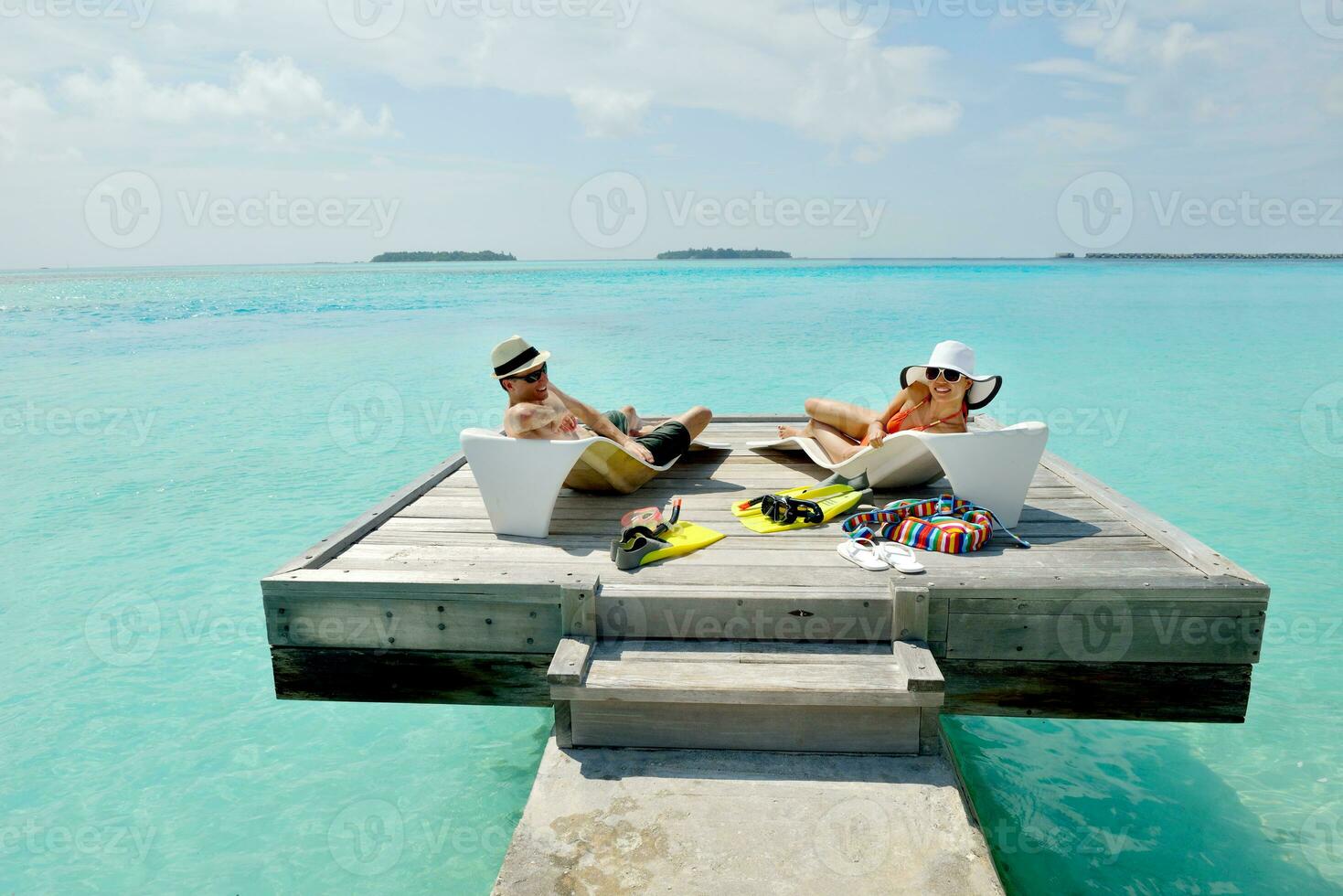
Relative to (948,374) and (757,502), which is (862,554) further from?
(948,374)

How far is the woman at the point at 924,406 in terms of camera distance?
508cm

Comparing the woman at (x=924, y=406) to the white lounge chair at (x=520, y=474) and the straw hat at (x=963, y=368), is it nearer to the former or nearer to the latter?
the straw hat at (x=963, y=368)

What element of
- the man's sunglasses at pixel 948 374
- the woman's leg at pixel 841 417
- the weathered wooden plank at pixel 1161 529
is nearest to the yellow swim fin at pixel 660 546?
the man's sunglasses at pixel 948 374

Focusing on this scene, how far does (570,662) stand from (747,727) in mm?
805

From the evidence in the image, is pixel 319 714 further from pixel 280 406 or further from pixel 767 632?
pixel 280 406

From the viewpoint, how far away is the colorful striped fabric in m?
4.45

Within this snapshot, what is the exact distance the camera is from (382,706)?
6.53 m

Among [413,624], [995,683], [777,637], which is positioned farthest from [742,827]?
[413,624]

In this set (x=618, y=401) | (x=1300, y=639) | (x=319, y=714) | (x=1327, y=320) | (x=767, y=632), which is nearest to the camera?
(x=767, y=632)

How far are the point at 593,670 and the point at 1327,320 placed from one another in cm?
3940

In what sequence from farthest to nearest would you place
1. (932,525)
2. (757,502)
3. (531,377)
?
(757,502)
(531,377)
(932,525)

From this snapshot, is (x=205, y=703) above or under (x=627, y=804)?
under

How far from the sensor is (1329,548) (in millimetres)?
9141

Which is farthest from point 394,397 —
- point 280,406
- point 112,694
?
point 112,694
